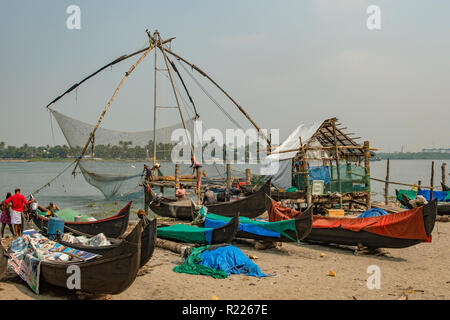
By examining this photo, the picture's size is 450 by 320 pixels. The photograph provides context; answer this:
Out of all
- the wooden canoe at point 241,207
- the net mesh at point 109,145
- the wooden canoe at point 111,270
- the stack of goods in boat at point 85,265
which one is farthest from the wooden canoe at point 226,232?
the net mesh at point 109,145

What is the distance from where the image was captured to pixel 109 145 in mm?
18875

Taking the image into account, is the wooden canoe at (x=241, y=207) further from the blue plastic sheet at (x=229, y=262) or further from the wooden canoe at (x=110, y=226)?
the blue plastic sheet at (x=229, y=262)

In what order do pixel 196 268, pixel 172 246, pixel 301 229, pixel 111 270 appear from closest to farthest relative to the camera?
pixel 111 270, pixel 196 268, pixel 301 229, pixel 172 246

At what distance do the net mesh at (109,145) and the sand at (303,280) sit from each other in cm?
1022

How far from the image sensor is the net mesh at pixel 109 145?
54.0 feet

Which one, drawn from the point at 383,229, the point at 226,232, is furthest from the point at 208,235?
the point at 383,229

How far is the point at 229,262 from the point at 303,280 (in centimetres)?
139

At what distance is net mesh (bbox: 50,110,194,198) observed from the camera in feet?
54.0

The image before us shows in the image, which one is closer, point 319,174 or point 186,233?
point 186,233

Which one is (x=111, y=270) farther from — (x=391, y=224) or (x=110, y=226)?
(x=391, y=224)

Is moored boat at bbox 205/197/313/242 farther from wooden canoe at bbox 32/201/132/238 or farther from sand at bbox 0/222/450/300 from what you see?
wooden canoe at bbox 32/201/132/238

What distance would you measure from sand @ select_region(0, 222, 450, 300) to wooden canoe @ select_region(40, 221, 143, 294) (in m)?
0.38

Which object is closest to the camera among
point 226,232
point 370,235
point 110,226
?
point 226,232

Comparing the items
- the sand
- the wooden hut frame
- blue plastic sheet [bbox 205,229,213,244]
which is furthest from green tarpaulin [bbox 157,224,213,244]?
the wooden hut frame
